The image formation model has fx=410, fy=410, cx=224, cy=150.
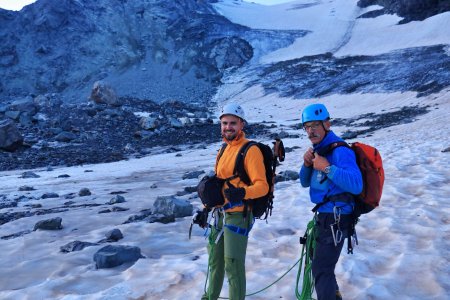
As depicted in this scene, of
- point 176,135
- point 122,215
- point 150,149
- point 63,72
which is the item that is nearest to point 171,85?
point 63,72

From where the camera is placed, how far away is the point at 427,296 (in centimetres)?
441

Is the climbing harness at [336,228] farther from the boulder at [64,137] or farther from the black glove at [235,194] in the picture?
the boulder at [64,137]

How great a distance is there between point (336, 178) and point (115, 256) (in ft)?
12.3

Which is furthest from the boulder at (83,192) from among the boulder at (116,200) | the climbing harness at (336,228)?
the climbing harness at (336,228)

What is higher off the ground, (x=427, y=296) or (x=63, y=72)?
(x=63, y=72)

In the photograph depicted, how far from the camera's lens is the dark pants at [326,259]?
11.7ft

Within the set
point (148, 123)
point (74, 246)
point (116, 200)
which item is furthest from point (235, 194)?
point (148, 123)

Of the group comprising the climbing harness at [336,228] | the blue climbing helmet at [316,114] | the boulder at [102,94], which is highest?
the boulder at [102,94]

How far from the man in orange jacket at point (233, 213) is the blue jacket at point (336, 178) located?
0.44 metres

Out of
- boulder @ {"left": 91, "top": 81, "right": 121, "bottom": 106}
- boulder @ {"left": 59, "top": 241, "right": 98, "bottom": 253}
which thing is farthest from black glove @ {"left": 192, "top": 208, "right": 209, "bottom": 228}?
boulder @ {"left": 91, "top": 81, "right": 121, "bottom": 106}

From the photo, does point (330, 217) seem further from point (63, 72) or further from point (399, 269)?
point (63, 72)

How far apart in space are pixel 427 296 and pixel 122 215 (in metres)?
6.23

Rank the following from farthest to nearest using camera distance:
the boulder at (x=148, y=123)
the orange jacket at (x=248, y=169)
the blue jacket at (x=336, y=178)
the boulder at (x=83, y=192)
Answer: the boulder at (x=148, y=123)
the boulder at (x=83, y=192)
the orange jacket at (x=248, y=169)
the blue jacket at (x=336, y=178)

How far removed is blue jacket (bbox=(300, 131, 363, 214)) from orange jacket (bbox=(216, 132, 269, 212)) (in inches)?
15.8
